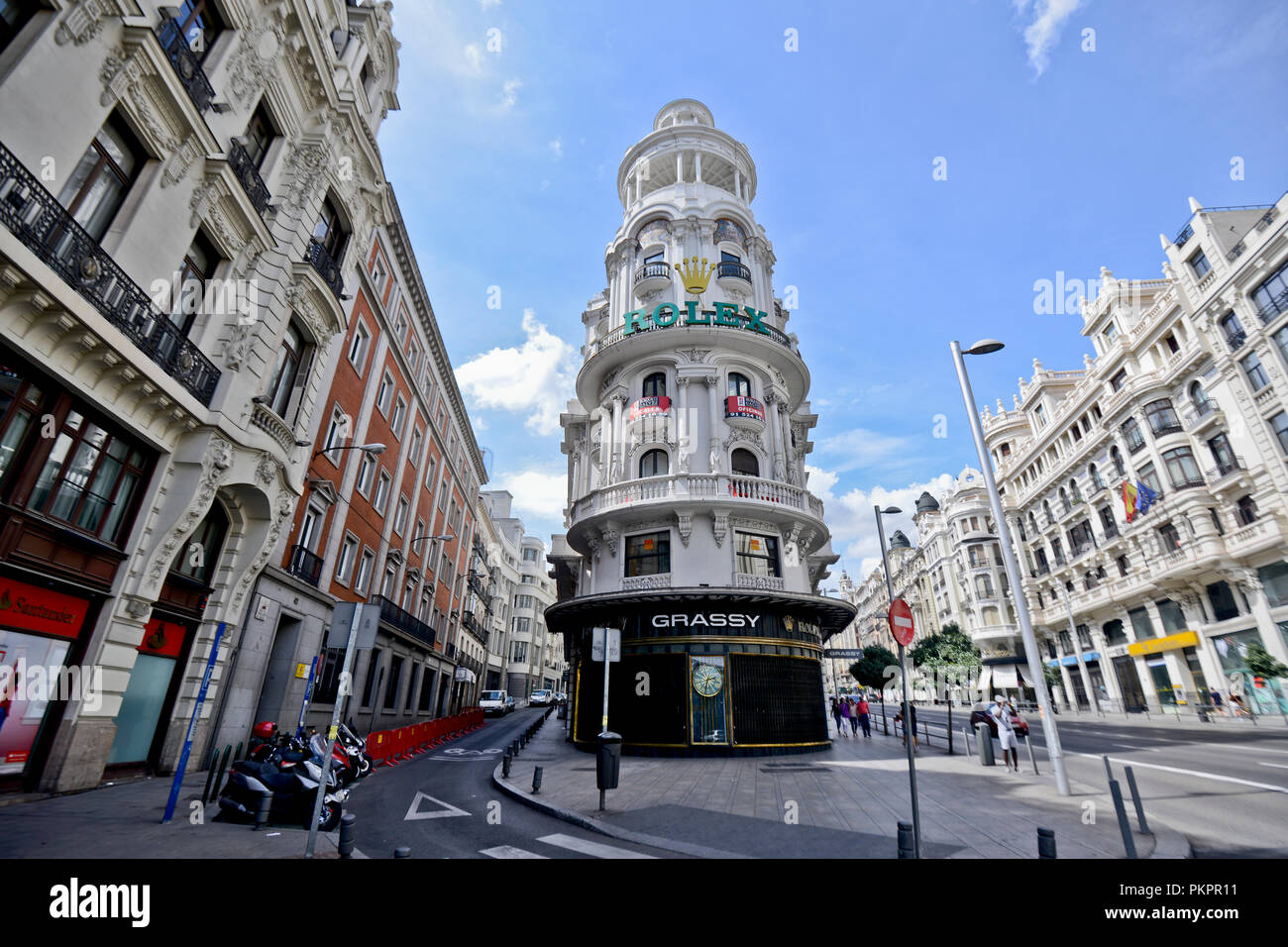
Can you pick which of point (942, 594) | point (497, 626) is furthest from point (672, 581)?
point (942, 594)

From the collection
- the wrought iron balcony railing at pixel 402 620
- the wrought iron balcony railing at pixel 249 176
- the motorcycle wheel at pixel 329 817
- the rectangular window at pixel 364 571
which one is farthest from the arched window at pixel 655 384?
the motorcycle wheel at pixel 329 817

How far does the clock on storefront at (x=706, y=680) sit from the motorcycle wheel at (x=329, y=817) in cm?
1181

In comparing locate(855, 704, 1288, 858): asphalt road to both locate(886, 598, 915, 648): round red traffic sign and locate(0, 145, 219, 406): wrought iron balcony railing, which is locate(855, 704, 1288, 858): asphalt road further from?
locate(0, 145, 219, 406): wrought iron balcony railing

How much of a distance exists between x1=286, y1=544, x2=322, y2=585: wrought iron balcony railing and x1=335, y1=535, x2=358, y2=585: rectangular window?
1521mm

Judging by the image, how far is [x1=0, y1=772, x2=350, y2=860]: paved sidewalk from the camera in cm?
616

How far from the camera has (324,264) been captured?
52.4 feet

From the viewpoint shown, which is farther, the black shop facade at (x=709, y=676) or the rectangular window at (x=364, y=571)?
the rectangular window at (x=364, y=571)

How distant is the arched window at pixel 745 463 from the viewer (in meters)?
22.9

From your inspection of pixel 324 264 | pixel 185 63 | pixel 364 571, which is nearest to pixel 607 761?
pixel 324 264

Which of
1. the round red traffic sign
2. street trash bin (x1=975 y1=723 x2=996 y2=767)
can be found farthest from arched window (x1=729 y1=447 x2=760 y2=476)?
the round red traffic sign

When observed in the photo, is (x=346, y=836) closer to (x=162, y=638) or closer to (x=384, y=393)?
(x=162, y=638)

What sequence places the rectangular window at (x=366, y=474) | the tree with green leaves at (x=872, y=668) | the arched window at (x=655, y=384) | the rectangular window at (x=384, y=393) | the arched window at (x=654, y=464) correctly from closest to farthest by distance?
1. the rectangular window at (x=366, y=474)
2. the arched window at (x=654, y=464)
3. the rectangular window at (x=384, y=393)
4. the arched window at (x=655, y=384)
5. the tree with green leaves at (x=872, y=668)

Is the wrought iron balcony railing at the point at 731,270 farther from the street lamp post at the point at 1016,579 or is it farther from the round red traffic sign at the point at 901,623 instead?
the round red traffic sign at the point at 901,623
